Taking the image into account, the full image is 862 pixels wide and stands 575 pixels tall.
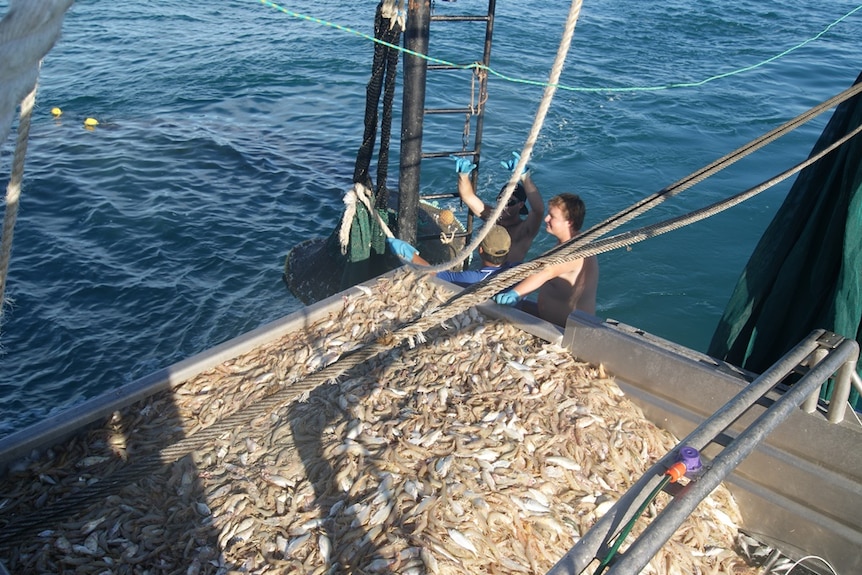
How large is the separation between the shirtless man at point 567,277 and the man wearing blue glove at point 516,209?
0.84m

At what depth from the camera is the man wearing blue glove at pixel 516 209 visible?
6.23 meters

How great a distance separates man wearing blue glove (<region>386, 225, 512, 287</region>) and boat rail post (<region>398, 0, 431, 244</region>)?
0.32m

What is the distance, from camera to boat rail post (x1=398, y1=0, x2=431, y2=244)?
5406 mm

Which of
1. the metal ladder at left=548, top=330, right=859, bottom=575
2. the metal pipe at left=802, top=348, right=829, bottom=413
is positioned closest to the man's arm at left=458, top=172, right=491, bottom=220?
the metal pipe at left=802, top=348, right=829, bottom=413

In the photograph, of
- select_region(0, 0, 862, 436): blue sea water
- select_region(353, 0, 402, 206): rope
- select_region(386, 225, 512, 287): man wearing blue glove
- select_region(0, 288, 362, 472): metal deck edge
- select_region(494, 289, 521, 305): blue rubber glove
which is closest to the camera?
select_region(0, 288, 362, 472): metal deck edge

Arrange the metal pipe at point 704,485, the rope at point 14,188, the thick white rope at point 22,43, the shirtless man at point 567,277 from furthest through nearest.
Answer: the shirtless man at point 567,277 → the metal pipe at point 704,485 → the rope at point 14,188 → the thick white rope at point 22,43

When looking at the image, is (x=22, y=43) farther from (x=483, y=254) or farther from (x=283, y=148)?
(x=283, y=148)

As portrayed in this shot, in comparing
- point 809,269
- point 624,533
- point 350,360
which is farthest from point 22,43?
point 809,269

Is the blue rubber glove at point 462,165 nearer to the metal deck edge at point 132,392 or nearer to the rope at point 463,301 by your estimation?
the metal deck edge at point 132,392

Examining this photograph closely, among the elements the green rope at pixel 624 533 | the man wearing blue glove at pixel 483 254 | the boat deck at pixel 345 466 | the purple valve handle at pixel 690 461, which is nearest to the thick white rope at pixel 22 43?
the green rope at pixel 624 533

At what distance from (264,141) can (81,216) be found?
4.02m

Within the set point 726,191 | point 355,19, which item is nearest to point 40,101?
point 355,19

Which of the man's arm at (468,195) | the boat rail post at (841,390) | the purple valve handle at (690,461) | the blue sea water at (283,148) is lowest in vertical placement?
the blue sea water at (283,148)

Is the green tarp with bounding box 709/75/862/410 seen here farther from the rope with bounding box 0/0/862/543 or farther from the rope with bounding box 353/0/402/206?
the rope with bounding box 353/0/402/206
